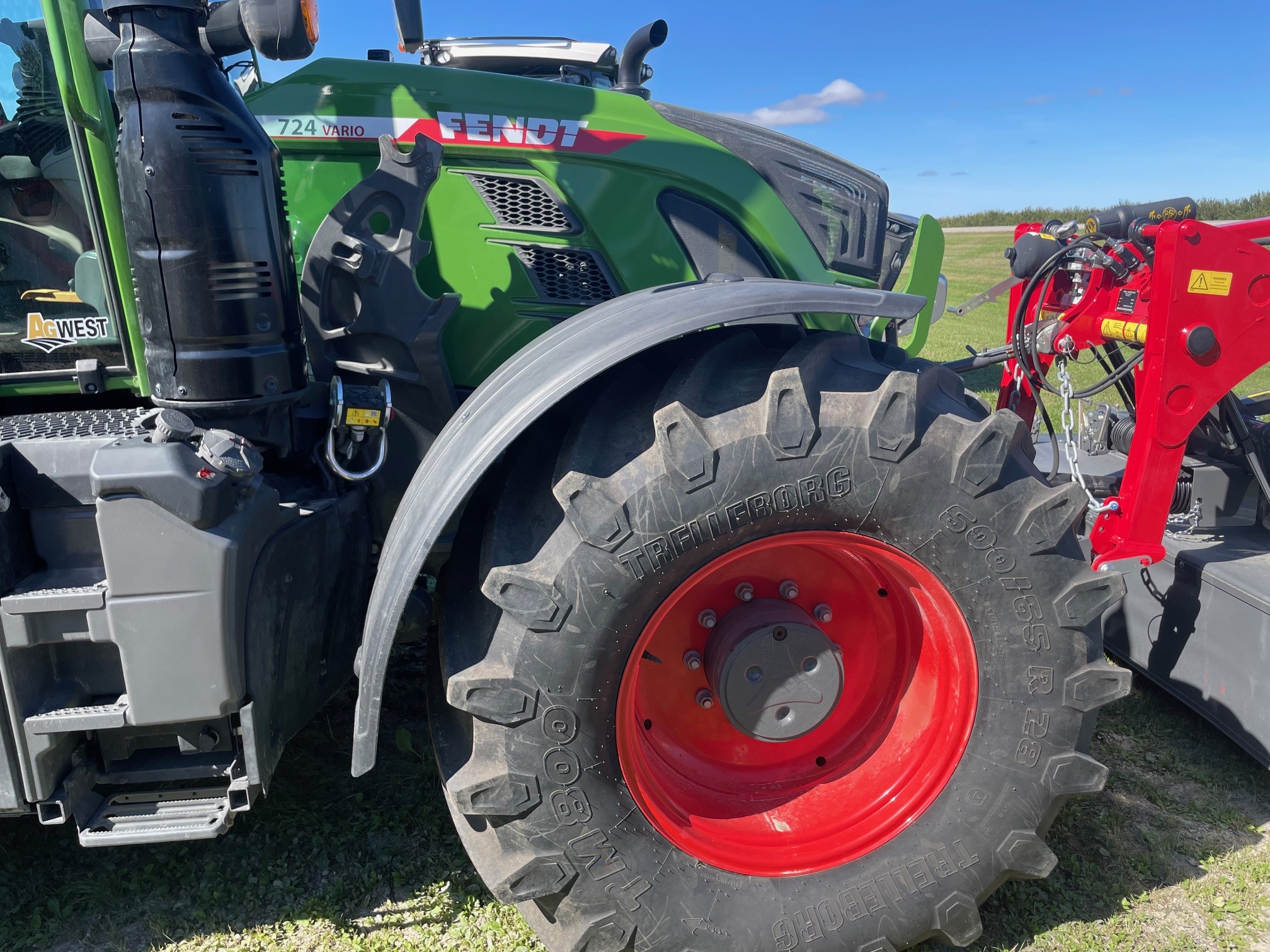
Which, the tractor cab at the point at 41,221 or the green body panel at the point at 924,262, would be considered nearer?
the tractor cab at the point at 41,221

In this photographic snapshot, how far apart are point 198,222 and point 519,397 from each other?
74 centimetres

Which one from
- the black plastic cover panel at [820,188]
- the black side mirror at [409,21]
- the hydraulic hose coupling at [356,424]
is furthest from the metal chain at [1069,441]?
the black side mirror at [409,21]

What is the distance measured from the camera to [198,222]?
5.80ft

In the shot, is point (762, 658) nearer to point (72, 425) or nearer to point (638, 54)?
point (72, 425)

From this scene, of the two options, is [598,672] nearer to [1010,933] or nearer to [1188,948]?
[1010,933]

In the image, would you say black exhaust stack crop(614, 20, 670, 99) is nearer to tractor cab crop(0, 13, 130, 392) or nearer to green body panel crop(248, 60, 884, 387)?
green body panel crop(248, 60, 884, 387)

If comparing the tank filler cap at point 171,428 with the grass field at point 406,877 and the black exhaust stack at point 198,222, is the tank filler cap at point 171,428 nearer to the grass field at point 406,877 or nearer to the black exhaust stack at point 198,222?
the black exhaust stack at point 198,222

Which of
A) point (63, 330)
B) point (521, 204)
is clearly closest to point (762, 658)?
point (521, 204)

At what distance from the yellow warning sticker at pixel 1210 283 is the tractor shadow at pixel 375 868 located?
153 centimetres

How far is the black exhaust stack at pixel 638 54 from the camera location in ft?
9.06

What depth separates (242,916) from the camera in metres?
2.27

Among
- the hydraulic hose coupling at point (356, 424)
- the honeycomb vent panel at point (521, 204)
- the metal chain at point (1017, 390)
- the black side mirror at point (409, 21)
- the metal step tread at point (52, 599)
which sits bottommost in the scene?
the metal step tread at point (52, 599)

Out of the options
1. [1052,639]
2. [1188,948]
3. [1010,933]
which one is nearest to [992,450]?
[1052,639]

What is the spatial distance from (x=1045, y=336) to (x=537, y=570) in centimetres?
224
